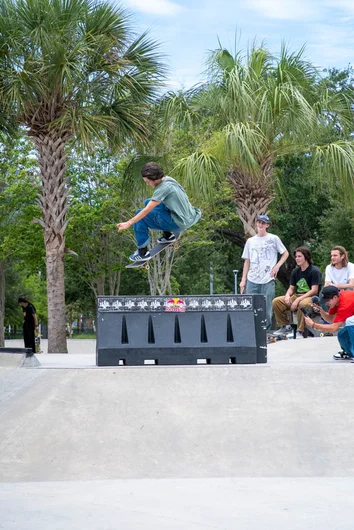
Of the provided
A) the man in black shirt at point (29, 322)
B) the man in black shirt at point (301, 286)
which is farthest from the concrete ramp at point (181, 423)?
the man in black shirt at point (29, 322)

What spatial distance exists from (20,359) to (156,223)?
86.7 inches

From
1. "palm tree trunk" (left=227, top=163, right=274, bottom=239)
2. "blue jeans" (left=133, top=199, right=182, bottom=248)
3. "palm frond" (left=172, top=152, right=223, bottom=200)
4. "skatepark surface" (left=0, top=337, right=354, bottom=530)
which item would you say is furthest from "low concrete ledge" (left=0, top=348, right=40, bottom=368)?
"palm tree trunk" (left=227, top=163, right=274, bottom=239)

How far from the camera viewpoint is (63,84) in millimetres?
17328

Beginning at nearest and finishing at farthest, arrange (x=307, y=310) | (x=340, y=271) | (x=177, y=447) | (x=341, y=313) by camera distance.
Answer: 1. (x=177, y=447)
2. (x=341, y=313)
3. (x=340, y=271)
4. (x=307, y=310)

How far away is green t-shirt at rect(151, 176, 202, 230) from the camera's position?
357 inches

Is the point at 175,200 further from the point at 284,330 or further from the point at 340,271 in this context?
the point at 284,330

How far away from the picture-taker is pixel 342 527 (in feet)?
16.0

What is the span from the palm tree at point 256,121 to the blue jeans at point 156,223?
27.0 feet

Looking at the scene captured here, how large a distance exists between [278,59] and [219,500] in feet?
49.1

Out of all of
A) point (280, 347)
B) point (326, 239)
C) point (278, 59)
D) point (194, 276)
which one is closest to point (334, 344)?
point (280, 347)

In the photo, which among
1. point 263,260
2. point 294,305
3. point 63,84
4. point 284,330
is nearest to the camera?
point 263,260

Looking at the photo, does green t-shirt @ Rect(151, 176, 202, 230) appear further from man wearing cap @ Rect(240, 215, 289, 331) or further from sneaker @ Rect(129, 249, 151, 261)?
man wearing cap @ Rect(240, 215, 289, 331)

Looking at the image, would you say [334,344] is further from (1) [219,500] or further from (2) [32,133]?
(2) [32,133]

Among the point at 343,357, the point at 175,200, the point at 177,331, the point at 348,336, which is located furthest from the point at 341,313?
the point at 175,200
